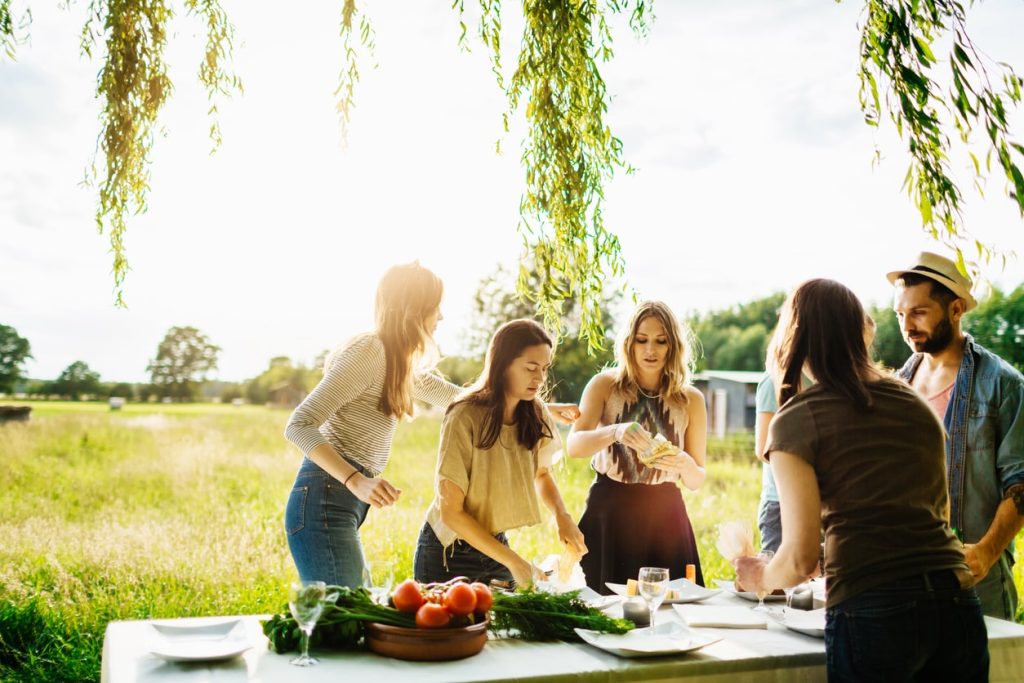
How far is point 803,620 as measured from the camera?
93.5 inches

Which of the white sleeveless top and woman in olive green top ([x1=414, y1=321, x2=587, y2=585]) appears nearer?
woman in olive green top ([x1=414, y1=321, x2=587, y2=585])

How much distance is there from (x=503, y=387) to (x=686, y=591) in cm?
86

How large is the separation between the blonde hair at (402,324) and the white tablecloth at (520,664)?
2.63 ft

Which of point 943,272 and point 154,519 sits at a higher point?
point 943,272

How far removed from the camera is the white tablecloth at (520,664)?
1.86 metres

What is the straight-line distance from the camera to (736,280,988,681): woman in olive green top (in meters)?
1.80

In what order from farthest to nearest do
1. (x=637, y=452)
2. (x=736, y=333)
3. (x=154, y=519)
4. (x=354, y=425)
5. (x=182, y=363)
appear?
(x=736, y=333) → (x=182, y=363) → (x=154, y=519) → (x=637, y=452) → (x=354, y=425)

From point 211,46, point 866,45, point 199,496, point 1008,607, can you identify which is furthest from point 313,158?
point 199,496

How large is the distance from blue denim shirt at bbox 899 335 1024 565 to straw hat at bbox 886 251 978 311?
216mm

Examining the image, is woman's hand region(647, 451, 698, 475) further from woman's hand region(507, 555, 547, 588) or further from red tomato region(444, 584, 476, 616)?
red tomato region(444, 584, 476, 616)

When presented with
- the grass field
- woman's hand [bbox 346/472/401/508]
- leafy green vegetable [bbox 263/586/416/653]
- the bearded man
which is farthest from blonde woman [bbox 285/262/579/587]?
the grass field

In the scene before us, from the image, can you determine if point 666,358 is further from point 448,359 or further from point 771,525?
point 448,359

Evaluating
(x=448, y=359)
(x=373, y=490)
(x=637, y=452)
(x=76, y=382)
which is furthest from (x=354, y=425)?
(x=448, y=359)

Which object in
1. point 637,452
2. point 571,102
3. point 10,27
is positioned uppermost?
point 10,27
